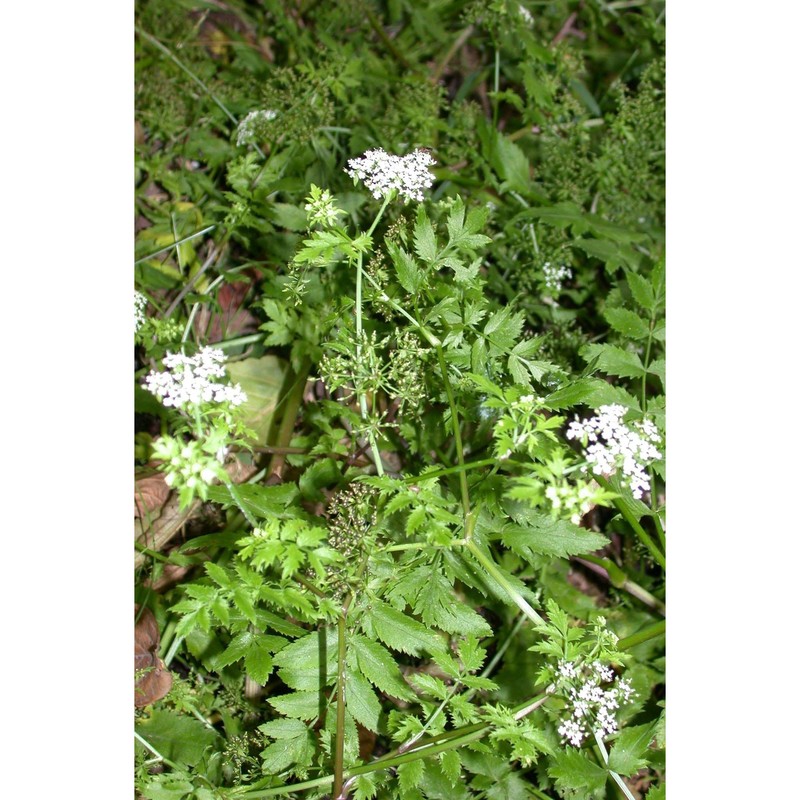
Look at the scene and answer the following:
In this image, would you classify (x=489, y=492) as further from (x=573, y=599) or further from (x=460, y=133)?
(x=460, y=133)

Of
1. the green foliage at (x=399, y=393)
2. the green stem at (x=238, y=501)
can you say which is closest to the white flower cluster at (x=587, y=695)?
the green foliage at (x=399, y=393)

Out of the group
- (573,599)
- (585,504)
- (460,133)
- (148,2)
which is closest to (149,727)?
(573,599)

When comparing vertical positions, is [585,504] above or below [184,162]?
below

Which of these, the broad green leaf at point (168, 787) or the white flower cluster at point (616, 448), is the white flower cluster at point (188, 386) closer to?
the white flower cluster at point (616, 448)

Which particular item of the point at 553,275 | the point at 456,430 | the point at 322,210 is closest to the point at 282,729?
the point at 456,430

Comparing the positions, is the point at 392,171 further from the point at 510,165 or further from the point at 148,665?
the point at 148,665

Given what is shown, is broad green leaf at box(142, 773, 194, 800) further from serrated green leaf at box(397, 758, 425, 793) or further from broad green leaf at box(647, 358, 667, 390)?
broad green leaf at box(647, 358, 667, 390)

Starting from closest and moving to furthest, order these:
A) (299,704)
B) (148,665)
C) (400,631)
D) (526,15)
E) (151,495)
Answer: (400,631), (299,704), (148,665), (151,495), (526,15)

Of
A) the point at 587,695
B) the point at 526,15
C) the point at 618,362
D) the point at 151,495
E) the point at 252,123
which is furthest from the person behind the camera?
the point at 526,15
